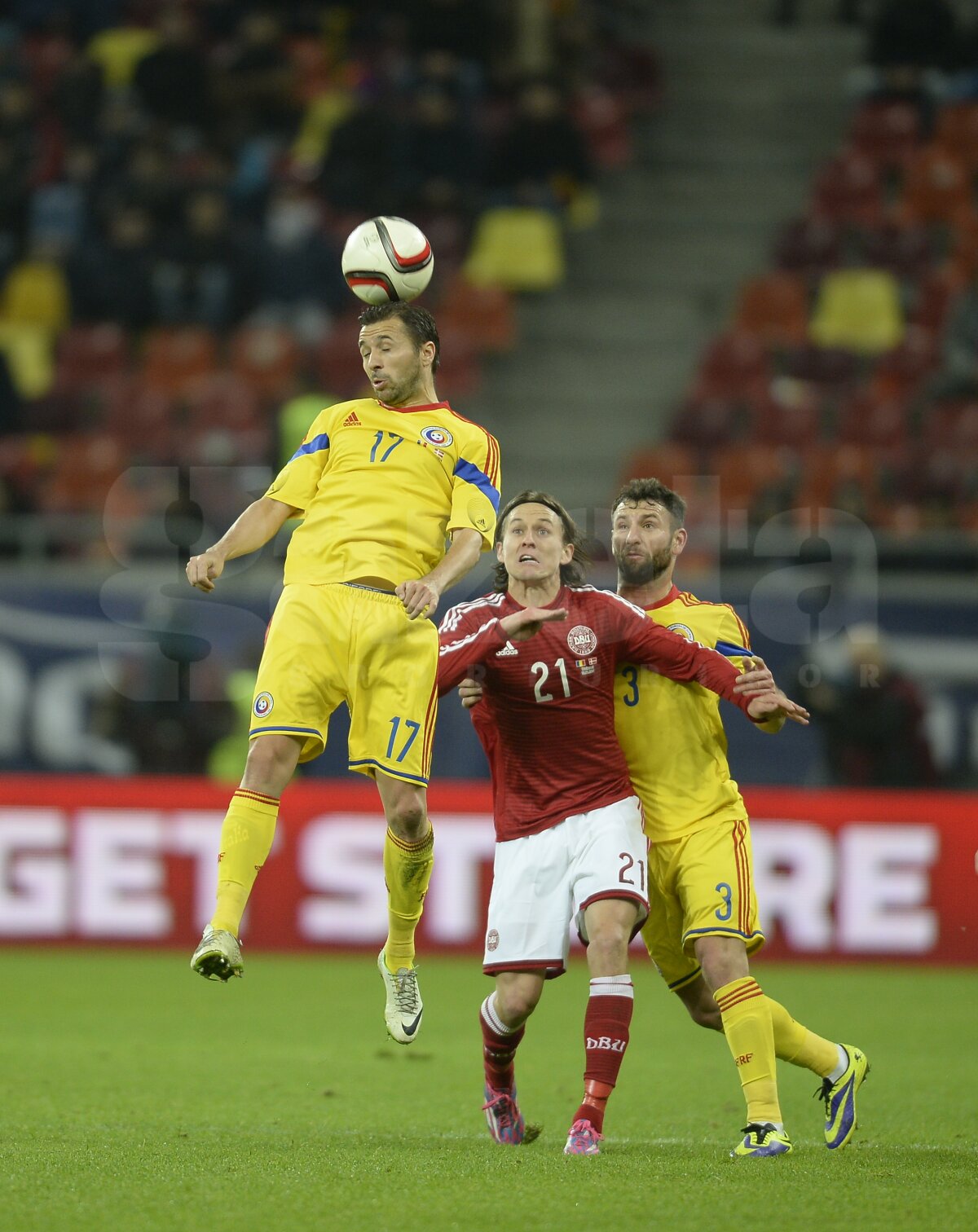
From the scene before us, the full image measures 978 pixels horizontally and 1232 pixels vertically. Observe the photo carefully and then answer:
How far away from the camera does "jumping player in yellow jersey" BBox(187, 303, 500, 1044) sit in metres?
6.49

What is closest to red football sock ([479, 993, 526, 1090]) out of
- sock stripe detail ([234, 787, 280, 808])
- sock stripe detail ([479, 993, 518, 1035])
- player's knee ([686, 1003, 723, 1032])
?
sock stripe detail ([479, 993, 518, 1035])

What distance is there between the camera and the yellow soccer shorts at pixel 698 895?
6.31m

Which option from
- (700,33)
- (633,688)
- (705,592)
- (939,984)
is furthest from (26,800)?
(700,33)

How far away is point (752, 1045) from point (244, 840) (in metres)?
1.80

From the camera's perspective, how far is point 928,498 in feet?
46.3

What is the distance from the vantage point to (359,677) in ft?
21.7

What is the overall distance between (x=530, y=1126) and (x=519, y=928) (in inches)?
31.4

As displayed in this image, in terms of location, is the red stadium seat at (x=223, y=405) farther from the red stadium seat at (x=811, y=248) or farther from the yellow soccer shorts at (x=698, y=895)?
the yellow soccer shorts at (x=698, y=895)

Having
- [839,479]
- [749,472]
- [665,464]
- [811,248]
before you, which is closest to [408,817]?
[839,479]

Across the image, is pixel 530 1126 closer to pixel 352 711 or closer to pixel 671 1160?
pixel 671 1160

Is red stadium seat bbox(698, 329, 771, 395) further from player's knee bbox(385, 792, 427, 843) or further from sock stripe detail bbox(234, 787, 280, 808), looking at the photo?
sock stripe detail bbox(234, 787, 280, 808)

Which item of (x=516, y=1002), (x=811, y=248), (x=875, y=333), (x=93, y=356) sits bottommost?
(x=516, y=1002)

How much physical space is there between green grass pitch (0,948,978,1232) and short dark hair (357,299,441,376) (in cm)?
280

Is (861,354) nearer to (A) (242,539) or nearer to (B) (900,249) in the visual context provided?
(B) (900,249)
